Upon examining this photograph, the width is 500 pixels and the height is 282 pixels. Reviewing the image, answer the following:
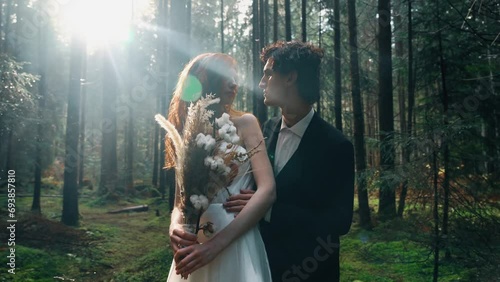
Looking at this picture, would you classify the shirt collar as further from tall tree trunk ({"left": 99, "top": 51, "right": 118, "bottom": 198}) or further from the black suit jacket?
tall tree trunk ({"left": 99, "top": 51, "right": 118, "bottom": 198})

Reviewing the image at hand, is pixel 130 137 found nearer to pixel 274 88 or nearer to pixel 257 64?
pixel 257 64

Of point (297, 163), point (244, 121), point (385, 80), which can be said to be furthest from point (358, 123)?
point (244, 121)

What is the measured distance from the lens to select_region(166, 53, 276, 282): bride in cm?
214

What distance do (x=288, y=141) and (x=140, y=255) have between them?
8.29 meters

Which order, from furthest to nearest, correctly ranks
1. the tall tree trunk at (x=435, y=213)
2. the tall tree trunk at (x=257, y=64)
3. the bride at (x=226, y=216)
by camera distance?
the tall tree trunk at (x=257, y=64) < the tall tree trunk at (x=435, y=213) < the bride at (x=226, y=216)

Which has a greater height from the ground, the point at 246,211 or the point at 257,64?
the point at 257,64

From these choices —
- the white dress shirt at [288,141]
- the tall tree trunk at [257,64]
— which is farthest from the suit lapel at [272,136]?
the tall tree trunk at [257,64]

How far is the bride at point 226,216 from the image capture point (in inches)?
84.4

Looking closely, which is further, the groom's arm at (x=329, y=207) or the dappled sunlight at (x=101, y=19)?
the dappled sunlight at (x=101, y=19)

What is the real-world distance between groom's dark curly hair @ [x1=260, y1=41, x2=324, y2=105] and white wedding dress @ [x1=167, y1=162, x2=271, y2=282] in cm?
63

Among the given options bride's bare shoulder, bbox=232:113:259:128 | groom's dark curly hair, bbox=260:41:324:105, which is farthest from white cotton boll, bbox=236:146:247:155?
groom's dark curly hair, bbox=260:41:324:105

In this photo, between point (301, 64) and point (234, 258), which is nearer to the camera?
point (234, 258)

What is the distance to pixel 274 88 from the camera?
2.58 m

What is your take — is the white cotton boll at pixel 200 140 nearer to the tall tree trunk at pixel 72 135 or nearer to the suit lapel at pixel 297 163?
the suit lapel at pixel 297 163
